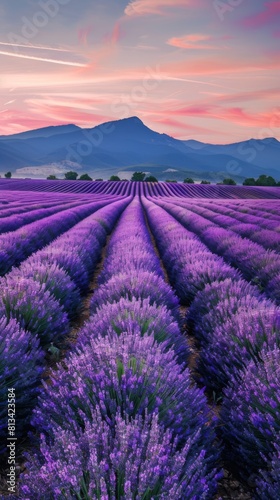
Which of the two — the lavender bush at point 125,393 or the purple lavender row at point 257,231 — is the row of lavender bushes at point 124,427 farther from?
the purple lavender row at point 257,231

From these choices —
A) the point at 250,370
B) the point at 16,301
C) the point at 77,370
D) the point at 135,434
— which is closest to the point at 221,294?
the point at 250,370

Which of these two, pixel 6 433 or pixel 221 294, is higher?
pixel 221 294

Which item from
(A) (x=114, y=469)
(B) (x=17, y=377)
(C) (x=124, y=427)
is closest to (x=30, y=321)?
(B) (x=17, y=377)

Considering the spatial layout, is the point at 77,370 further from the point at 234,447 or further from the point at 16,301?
the point at 16,301

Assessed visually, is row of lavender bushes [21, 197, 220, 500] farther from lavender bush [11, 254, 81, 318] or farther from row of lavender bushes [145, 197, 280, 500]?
lavender bush [11, 254, 81, 318]

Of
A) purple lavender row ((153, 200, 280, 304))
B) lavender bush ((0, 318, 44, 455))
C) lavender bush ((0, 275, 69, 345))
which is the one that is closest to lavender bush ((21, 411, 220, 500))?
lavender bush ((0, 318, 44, 455))

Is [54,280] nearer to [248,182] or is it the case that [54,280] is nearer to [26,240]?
[26,240]

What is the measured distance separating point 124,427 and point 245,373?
1.10m

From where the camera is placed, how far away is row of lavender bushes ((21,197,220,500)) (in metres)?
1.20

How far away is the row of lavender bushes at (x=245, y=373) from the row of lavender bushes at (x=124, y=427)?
188 millimetres

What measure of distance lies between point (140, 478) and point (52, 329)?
2255 millimetres

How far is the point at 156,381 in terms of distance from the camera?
1781mm

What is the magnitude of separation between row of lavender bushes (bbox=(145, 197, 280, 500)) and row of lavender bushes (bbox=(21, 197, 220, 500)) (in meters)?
0.19

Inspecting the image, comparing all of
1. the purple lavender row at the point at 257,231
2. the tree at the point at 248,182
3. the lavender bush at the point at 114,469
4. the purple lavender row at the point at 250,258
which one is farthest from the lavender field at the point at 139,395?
the tree at the point at 248,182
